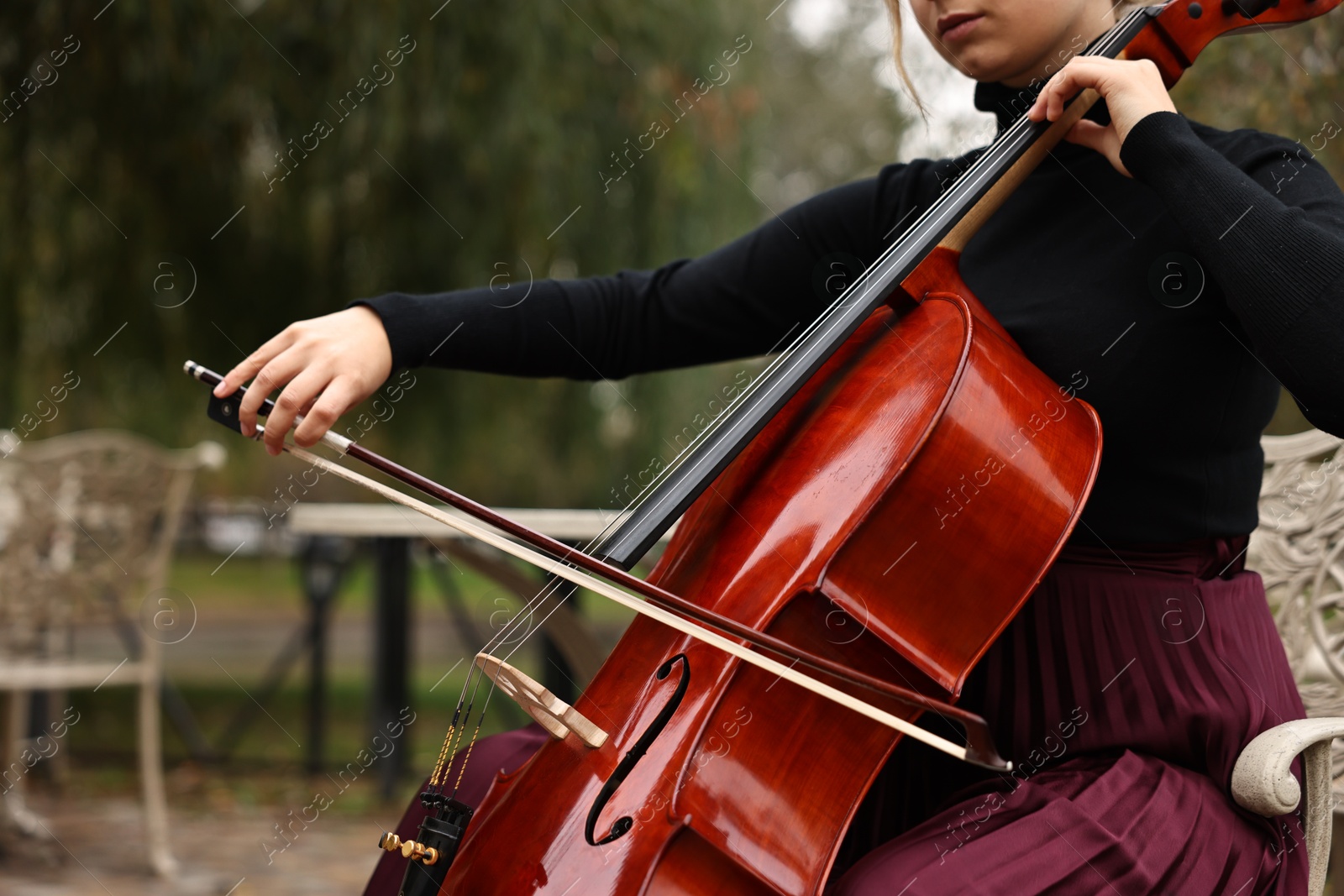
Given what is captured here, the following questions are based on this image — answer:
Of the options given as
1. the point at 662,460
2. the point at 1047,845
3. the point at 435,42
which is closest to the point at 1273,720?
the point at 1047,845

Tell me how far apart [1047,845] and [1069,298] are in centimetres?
50

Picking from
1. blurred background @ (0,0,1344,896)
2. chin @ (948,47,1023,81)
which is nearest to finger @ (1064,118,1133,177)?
chin @ (948,47,1023,81)

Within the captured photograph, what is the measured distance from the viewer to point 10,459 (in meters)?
2.78

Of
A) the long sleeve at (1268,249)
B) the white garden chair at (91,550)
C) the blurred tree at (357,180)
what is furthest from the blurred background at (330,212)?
the long sleeve at (1268,249)

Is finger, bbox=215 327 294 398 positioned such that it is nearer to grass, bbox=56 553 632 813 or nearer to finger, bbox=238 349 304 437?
finger, bbox=238 349 304 437

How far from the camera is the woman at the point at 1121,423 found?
890mm

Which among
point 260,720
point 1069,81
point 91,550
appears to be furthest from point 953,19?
point 260,720

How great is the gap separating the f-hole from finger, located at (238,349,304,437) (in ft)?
1.31

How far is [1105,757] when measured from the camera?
3.23 ft

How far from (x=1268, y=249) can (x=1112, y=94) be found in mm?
209

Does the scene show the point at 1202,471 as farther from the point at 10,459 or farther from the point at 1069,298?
the point at 10,459

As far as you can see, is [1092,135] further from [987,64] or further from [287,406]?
[287,406]

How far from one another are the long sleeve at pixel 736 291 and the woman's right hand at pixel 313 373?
0.81ft

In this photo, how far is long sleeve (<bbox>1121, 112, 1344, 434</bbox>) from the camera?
88cm
